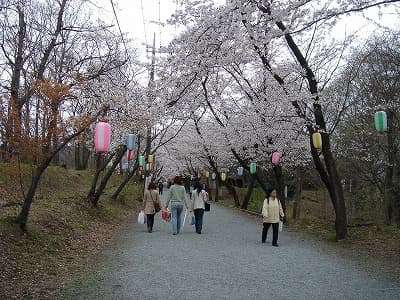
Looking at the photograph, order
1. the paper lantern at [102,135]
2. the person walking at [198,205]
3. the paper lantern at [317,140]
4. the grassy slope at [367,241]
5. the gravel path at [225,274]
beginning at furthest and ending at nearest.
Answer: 1. the person walking at [198,205]
2. the paper lantern at [317,140]
3. the paper lantern at [102,135]
4. the grassy slope at [367,241]
5. the gravel path at [225,274]

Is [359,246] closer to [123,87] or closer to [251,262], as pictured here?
[251,262]

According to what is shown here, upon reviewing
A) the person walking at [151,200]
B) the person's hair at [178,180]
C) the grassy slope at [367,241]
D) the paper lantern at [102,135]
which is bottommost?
the grassy slope at [367,241]

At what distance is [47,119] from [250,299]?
7722 millimetres

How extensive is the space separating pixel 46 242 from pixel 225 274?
4.10 m

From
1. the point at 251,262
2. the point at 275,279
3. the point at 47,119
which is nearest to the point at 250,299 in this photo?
the point at 275,279

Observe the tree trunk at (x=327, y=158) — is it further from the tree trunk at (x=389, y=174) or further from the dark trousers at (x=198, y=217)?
the tree trunk at (x=389, y=174)

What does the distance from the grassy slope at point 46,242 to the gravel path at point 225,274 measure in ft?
1.77

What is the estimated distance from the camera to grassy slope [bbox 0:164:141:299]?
5.82 metres

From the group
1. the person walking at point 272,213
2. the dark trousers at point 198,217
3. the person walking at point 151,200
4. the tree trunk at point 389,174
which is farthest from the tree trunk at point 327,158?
the tree trunk at point 389,174

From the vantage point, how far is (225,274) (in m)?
6.48

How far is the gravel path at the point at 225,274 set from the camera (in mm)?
5363

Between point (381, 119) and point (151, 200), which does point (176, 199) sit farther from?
point (381, 119)

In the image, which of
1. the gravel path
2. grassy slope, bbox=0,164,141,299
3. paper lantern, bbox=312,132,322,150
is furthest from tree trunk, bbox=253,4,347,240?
grassy slope, bbox=0,164,141,299

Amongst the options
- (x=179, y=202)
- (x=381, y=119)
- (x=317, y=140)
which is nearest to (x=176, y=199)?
(x=179, y=202)
